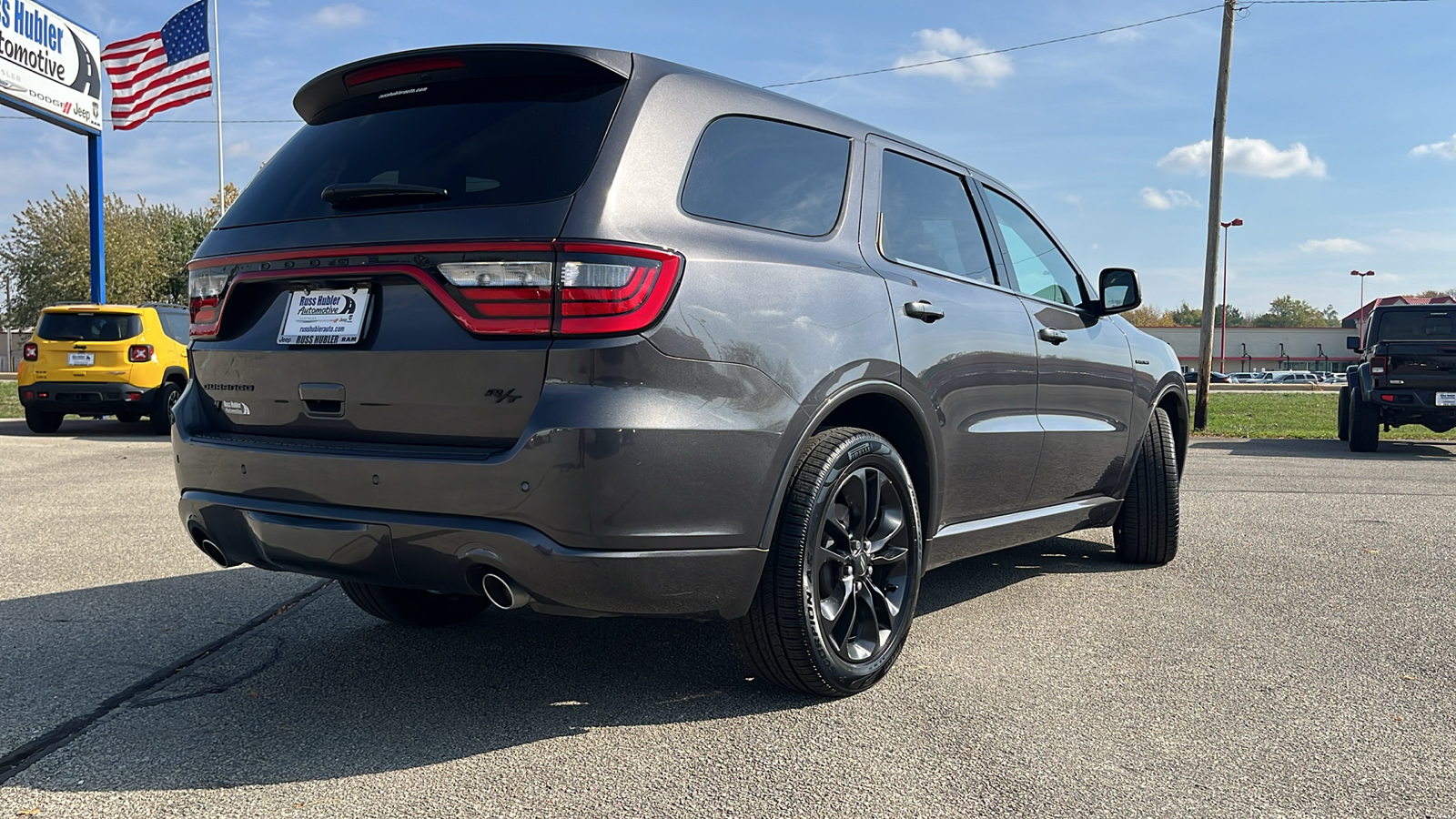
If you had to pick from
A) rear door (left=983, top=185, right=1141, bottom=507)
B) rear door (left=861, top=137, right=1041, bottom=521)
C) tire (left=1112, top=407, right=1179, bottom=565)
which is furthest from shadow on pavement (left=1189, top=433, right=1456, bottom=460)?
rear door (left=861, top=137, right=1041, bottom=521)

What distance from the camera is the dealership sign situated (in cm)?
1817

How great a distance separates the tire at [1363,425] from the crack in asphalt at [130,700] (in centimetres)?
1295

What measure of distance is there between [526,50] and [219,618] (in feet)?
8.59

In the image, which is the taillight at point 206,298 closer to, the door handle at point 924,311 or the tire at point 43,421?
the door handle at point 924,311

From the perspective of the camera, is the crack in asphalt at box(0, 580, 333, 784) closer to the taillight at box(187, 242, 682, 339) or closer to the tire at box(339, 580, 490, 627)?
the tire at box(339, 580, 490, 627)

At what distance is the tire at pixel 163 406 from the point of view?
13885 mm

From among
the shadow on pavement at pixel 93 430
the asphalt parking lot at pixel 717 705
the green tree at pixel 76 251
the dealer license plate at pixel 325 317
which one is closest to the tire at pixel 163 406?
the shadow on pavement at pixel 93 430

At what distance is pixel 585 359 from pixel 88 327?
13399 millimetres

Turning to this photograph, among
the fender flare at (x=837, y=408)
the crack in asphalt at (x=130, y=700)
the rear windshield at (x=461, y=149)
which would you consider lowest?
the crack in asphalt at (x=130, y=700)

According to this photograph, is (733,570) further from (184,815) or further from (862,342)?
(184,815)

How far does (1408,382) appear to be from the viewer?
43.0ft

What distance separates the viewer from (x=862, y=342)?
10.9 ft

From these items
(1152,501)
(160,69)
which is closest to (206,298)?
(1152,501)

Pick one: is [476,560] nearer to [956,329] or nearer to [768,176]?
[768,176]
